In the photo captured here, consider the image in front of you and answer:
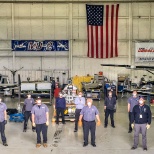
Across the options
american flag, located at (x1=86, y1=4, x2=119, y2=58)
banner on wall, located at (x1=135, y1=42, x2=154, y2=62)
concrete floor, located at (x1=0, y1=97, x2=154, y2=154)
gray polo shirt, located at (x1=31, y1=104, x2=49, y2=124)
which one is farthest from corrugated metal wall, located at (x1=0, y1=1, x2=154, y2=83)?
gray polo shirt, located at (x1=31, y1=104, x2=49, y2=124)

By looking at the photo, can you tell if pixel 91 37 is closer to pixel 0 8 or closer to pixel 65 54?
pixel 65 54

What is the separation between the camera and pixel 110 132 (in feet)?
40.7

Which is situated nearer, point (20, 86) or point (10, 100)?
point (20, 86)

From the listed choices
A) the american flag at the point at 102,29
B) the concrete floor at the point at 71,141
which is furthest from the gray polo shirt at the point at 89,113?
the american flag at the point at 102,29

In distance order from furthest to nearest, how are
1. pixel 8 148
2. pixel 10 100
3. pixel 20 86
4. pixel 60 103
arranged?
1. pixel 10 100
2. pixel 20 86
3. pixel 60 103
4. pixel 8 148

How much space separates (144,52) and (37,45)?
7771mm

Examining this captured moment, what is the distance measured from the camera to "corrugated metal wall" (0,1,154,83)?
77.3 feet

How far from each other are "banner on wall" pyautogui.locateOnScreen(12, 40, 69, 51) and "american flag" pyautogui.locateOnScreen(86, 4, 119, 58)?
2.10m

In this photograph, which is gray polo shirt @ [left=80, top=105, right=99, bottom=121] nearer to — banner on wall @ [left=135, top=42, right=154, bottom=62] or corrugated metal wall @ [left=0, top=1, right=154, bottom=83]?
corrugated metal wall @ [left=0, top=1, right=154, bottom=83]

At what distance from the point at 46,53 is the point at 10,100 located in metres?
5.05

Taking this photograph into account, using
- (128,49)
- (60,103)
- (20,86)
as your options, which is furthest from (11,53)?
(60,103)

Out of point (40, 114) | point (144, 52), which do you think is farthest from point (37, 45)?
point (40, 114)

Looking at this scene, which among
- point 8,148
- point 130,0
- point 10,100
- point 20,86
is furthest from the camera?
point 130,0

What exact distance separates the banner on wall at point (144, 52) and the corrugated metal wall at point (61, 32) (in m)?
0.43
